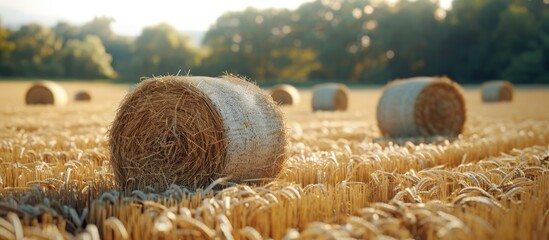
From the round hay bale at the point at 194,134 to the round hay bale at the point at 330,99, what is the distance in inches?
614

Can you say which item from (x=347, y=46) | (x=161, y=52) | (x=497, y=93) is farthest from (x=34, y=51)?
(x=497, y=93)

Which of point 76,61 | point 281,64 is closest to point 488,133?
point 281,64

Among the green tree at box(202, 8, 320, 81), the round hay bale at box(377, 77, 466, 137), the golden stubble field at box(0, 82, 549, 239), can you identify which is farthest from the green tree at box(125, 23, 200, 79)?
the golden stubble field at box(0, 82, 549, 239)

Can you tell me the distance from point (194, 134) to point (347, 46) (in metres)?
58.0

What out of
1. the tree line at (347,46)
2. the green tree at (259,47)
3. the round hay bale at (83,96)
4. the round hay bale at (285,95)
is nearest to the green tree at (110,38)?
the tree line at (347,46)

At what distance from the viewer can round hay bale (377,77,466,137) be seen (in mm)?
10531

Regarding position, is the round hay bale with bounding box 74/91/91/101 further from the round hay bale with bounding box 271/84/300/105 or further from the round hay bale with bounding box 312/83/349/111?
the round hay bale with bounding box 312/83/349/111

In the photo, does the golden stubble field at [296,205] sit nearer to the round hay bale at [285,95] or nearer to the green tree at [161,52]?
the round hay bale at [285,95]

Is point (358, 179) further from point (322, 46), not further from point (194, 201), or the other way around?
point (322, 46)

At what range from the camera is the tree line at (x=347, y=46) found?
175ft

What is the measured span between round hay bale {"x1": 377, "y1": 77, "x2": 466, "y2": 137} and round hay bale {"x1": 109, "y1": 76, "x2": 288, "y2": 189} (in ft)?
18.2

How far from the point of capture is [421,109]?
1066 centimetres

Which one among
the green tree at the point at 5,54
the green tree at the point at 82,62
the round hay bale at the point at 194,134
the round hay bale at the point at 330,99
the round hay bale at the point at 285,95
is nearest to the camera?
the round hay bale at the point at 194,134

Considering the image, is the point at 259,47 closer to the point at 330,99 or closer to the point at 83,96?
the point at 83,96
